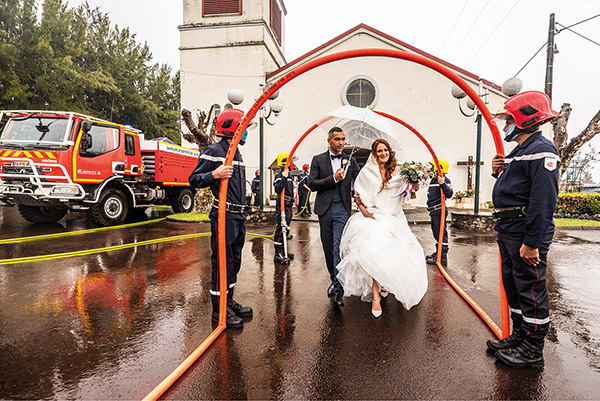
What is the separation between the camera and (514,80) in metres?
8.09

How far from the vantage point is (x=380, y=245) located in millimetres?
3656

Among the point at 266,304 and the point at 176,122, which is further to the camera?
the point at 176,122

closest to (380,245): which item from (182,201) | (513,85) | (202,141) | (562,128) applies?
(513,85)

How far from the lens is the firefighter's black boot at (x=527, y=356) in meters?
2.70

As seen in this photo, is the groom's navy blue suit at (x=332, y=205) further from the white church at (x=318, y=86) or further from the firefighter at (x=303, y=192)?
the white church at (x=318, y=86)

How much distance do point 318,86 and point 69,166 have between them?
12.8m

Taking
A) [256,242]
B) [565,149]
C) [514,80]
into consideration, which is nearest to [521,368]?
[256,242]

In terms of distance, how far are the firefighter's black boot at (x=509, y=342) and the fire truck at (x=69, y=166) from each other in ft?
32.3

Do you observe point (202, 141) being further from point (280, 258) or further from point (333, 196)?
point (333, 196)

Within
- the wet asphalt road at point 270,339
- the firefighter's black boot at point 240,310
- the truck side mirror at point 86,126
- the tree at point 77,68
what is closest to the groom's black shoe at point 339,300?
the wet asphalt road at point 270,339

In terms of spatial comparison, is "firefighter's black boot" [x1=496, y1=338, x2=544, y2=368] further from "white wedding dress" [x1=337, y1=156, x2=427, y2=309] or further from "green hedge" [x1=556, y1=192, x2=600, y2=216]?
"green hedge" [x1=556, y1=192, x2=600, y2=216]

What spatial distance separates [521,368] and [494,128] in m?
2.21

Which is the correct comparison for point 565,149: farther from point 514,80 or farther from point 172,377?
point 172,377

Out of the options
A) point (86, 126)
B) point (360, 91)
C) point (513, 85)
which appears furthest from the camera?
point (360, 91)
